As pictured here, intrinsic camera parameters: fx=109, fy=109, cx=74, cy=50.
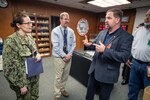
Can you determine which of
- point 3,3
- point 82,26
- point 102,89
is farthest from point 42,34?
point 102,89

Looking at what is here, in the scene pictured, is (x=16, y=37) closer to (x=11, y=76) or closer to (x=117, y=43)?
(x=11, y=76)

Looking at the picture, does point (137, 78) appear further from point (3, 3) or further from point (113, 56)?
point (3, 3)

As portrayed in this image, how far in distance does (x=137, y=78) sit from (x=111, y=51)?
3.08ft


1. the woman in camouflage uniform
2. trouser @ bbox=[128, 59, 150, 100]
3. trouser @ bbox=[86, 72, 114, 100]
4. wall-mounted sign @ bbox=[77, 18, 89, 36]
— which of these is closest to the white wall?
wall-mounted sign @ bbox=[77, 18, 89, 36]

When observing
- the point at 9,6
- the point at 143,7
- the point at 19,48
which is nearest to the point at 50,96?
the point at 19,48

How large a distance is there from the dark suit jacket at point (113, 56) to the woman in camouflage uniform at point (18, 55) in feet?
2.59

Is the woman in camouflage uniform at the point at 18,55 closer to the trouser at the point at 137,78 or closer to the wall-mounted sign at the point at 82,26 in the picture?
the trouser at the point at 137,78

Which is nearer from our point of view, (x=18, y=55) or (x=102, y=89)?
(x=18, y=55)

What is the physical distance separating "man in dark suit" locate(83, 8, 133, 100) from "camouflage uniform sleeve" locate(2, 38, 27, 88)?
34.9 inches

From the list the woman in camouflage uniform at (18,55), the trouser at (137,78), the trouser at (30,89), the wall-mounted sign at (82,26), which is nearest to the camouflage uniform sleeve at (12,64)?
the woman in camouflage uniform at (18,55)

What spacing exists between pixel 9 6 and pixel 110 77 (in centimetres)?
429

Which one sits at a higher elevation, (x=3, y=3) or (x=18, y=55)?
(x=3, y=3)

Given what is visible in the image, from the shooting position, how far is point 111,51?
1.22 meters

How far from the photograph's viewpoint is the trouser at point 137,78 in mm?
1655
